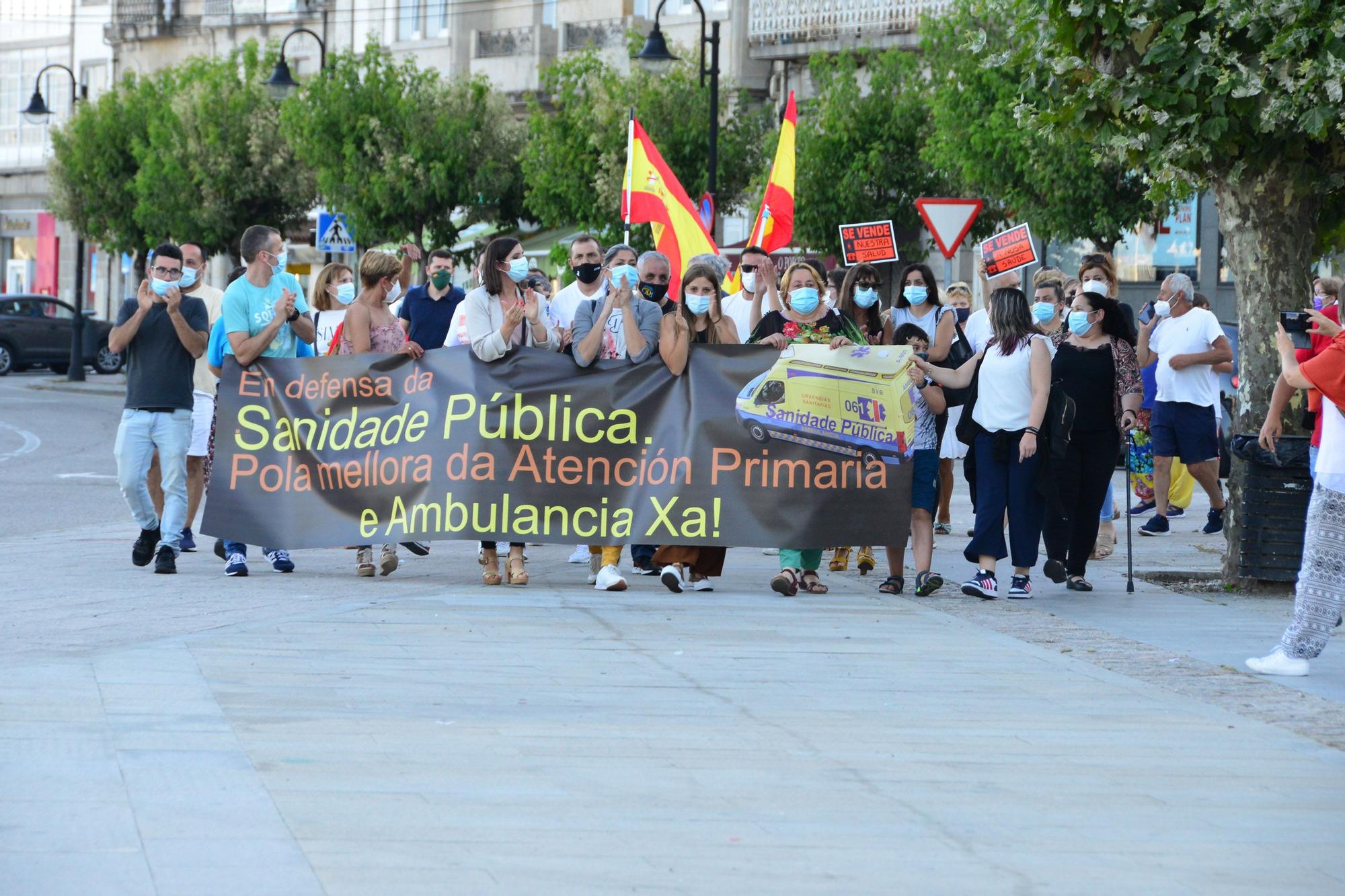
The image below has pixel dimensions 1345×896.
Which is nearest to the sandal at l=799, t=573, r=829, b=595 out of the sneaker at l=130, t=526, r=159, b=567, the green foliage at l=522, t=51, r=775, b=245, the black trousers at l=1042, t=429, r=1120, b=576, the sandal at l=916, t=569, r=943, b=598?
the sandal at l=916, t=569, r=943, b=598

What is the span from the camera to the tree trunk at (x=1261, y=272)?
432 inches

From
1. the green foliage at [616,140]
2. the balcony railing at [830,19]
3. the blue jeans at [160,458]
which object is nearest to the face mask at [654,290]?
the blue jeans at [160,458]

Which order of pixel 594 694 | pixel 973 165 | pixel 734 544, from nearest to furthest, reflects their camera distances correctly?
pixel 594 694 → pixel 734 544 → pixel 973 165

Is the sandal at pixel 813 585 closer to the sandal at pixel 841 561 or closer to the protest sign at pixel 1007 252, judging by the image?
the sandal at pixel 841 561

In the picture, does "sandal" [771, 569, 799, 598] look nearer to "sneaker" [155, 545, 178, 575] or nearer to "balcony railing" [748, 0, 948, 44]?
"sneaker" [155, 545, 178, 575]

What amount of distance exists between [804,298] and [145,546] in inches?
157

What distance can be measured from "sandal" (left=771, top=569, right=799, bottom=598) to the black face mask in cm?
205

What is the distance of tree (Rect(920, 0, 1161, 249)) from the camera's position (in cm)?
2583

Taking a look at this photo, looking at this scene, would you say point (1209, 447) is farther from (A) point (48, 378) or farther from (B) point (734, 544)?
(A) point (48, 378)

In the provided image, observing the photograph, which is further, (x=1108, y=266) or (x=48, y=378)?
(x=48, y=378)

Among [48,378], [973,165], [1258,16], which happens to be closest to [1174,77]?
[1258,16]

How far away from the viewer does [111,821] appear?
5328mm

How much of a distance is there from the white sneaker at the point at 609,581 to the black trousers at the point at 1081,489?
2.44m

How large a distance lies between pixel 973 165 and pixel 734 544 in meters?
17.6
